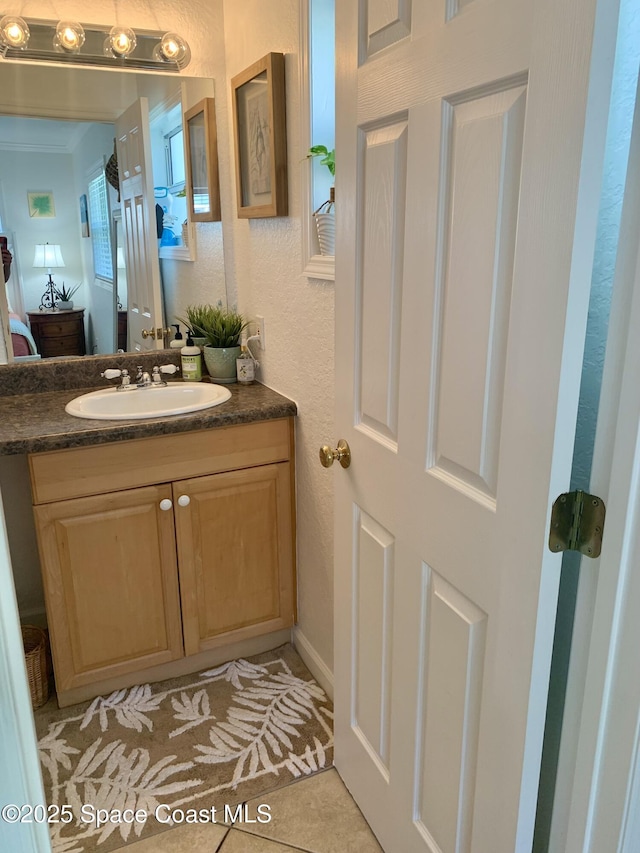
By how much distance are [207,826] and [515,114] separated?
5.63ft

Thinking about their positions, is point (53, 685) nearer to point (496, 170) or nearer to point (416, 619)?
point (416, 619)

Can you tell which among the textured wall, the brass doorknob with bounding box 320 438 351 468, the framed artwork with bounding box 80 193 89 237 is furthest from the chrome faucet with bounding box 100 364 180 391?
the brass doorknob with bounding box 320 438 351 468

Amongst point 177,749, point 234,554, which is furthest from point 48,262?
point 177,749

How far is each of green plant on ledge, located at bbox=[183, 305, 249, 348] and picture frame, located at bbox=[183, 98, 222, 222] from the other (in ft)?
1.19

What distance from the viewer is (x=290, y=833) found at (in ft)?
5.29

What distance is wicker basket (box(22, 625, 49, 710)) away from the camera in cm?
198

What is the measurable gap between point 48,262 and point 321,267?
101 cm

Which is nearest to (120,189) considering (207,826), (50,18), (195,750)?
(50,18)

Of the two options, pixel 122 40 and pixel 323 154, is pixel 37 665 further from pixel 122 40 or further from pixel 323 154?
pixel 122 40

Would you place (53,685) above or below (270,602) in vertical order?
below

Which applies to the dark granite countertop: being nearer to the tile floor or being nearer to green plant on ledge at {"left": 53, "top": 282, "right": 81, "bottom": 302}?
green plant on ledge at {"left": 53, "top": 282, "right": 81, "bottom": 302}

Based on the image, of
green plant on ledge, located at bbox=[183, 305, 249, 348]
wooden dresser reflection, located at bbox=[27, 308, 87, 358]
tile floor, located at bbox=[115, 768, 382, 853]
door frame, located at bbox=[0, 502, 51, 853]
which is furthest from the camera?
green plant on ledge, located at bbox=[183, 305, 249, 348]

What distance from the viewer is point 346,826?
162cm

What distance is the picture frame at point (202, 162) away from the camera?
7.38 ft
